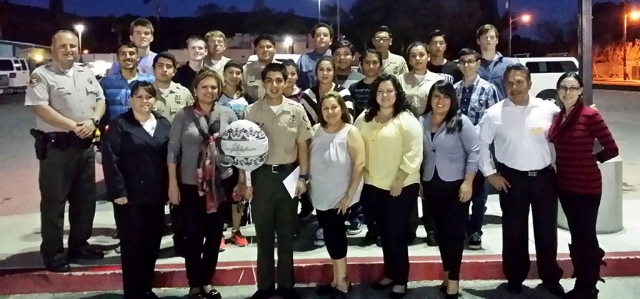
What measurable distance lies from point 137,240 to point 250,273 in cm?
110

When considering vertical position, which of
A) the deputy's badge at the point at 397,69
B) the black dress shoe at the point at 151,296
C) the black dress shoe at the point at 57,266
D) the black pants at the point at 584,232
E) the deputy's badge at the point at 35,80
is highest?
the deputy's badge at the point at 397,69

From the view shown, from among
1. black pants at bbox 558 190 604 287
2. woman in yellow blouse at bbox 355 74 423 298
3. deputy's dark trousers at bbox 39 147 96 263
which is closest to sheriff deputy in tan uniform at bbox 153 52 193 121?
deputy's dark trousers at bbox 39 147 96 263

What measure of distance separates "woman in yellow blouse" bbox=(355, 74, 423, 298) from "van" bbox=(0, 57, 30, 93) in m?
29.3

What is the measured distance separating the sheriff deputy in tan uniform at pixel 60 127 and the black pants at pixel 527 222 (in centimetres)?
355

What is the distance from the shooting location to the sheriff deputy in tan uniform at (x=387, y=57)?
20.3ft

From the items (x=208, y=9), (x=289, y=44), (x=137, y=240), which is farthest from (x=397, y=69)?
(x=208, y=9)

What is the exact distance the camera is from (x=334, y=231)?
465cm

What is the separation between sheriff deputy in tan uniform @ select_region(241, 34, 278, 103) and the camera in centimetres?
600

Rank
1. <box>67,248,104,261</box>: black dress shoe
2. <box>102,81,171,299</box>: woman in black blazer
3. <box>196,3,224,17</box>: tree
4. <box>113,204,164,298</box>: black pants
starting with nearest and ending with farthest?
<box>102,81,171,299</box>: woman in black blazer → <box>113,204,164,298</box>: black pants → <box>67,248,104,261</box>: black dress shoe → <box>196,3,224,17</box>: tree

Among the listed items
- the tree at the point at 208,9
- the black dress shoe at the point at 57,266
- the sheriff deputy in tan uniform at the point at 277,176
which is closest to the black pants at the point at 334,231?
the sheriff deputy in tan uniform at the point at 277,176

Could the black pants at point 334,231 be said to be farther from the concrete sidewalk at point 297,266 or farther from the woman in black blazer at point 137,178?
the woman in black blazer at point 137,178

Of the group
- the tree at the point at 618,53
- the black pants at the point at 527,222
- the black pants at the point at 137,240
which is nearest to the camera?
the black pants at the point at 137,240

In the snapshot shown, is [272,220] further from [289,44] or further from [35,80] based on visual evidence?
[289,44]

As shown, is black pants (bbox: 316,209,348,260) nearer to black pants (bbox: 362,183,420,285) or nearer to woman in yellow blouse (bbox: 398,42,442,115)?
black pants (bbox: 362,183,420,285)
